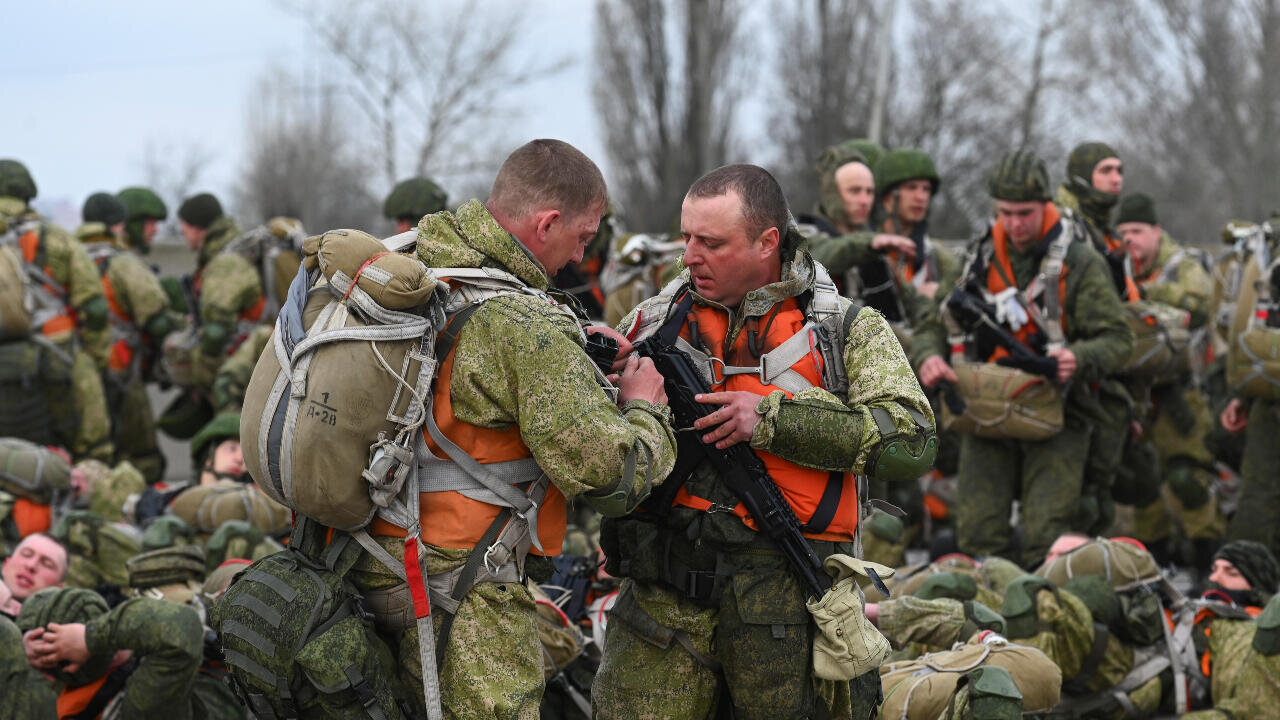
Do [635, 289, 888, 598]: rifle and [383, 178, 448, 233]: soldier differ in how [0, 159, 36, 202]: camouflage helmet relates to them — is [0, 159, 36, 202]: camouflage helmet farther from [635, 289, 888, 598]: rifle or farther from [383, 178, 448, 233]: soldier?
[635, 289, 888, 598]: rifle

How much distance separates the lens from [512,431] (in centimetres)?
333

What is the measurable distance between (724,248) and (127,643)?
94.0 inches

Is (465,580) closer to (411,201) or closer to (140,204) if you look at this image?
(411,201)

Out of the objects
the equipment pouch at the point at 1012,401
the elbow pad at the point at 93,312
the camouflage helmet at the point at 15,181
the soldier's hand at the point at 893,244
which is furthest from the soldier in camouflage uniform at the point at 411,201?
the equipment pouch at the point at 1012,401

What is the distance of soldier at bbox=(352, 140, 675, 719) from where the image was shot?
320cm

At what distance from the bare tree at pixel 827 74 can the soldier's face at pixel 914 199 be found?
18522mm

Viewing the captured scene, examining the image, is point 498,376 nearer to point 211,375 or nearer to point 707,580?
point 707,580

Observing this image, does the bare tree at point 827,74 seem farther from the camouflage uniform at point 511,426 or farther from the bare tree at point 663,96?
the camouflage uniform at point 511,426

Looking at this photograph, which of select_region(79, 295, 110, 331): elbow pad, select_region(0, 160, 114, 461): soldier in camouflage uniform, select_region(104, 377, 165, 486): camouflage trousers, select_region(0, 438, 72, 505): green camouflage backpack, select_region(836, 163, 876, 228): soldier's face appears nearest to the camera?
select_region(0, 438, 72, 505): green camouflage backpack

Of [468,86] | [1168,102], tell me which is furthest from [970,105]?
[468,86]

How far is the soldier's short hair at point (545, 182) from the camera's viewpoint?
3355 millimetres

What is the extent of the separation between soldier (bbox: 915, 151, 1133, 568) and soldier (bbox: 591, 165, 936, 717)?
2.86 m

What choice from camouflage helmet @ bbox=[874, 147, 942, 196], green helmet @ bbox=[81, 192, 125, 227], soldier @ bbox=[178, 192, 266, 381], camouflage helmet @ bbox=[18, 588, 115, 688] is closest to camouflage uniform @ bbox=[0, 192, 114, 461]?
soldier @ bbox=[178, 192, 266, 381]

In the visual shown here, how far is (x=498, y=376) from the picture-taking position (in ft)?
10.6
